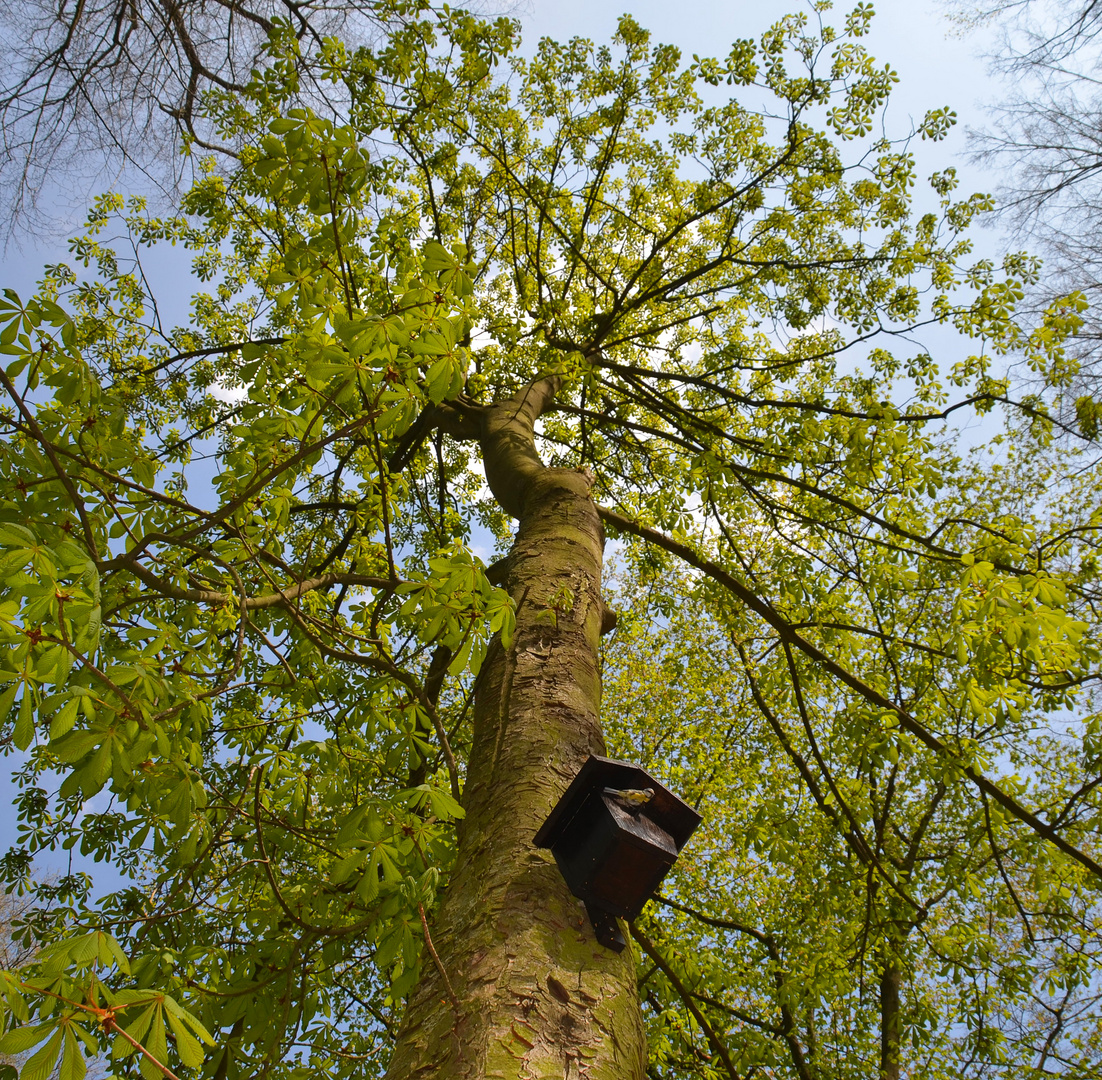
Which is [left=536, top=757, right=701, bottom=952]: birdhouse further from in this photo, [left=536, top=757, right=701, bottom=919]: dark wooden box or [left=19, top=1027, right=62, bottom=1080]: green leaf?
[left=19, top=1027, right=62, bottom=1080]: green leaf

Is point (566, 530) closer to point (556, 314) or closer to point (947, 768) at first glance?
point (947, 768)

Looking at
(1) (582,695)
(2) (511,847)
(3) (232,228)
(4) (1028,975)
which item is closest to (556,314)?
(3) (232,228)

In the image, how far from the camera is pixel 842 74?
5.24 m

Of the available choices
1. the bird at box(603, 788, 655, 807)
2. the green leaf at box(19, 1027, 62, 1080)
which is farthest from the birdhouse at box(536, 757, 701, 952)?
the green leaf at box(19, 1027, 62, 1080)

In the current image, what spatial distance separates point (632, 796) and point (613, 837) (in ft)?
0.44

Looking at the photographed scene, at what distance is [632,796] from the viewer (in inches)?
60.8

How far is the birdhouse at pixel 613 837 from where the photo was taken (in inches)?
56.7

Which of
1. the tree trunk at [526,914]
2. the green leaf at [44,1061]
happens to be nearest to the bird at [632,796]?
the tree trunk at [526,914]

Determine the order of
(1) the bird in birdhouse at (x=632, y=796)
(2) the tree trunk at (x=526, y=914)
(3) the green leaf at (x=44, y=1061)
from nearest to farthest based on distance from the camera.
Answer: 1. (3) the green leaf at (x=44, y=1061)
2. (2) the tree trunk at (x=526, y=914)
3. (1) the bird in birdhouse at (x=632, y=796)

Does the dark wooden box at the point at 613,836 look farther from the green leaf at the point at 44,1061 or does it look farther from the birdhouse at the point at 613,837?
the green leaf at the point at 44,1061

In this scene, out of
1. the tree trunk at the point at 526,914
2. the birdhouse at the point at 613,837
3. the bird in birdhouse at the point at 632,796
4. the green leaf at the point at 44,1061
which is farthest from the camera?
the bird in birdhouse at the point at 632,796

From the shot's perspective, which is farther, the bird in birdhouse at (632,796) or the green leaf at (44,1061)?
the bird in birdhouse at (632,796)

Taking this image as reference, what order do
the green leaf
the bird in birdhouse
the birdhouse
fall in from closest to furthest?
the green leaf
the birdhouse
the bird in birdhouse

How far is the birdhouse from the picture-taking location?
Answer: 56.7 inches
